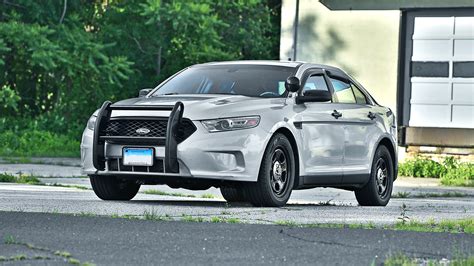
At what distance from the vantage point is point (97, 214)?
12.2 meters

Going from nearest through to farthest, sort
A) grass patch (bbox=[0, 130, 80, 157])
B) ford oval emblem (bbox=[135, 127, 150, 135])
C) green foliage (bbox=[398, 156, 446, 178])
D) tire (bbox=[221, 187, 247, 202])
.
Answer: ford oval emblem (bbox=[135, 127, 150, 135]) < tire (bbox=[221, 187, 247, 202]) < green foliage (bbox=[398, 156, 446, 178]) < grass patch (bbox=[0, 130, 80, 157])

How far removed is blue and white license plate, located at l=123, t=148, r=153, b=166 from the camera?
13.6 meters

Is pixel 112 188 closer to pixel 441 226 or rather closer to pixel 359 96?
pixel 359 96

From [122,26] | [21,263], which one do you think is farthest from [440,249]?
[122,26]

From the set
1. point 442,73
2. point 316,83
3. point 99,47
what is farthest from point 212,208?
point 99,47

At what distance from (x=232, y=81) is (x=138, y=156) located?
5.80ft

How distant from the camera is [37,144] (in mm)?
29281

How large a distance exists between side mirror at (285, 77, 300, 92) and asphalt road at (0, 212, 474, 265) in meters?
3.55

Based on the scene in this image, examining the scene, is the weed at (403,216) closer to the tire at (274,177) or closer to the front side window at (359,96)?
the tire at (274,177)

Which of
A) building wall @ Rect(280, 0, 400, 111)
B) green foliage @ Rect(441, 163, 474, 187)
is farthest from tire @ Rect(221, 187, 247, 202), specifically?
building wall @ Rect(280, 0, 400, 111)

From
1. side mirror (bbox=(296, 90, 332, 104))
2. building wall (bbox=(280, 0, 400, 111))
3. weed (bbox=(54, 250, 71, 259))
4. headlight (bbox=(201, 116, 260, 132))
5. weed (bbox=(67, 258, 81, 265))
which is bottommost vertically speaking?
weed (bbox=(54, 250, 71, 259))

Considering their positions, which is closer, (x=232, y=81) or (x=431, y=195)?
(x=232, y=81)

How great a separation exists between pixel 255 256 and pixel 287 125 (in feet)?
16.9

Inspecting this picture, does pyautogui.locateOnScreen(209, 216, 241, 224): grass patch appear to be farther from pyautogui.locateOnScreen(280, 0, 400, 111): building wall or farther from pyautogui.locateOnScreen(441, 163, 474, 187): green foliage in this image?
pyautogui.locateOnScreen(280, 0, 400, 111): building wall
